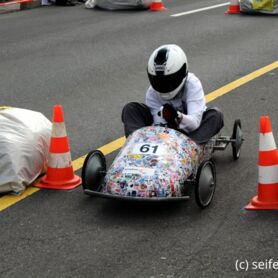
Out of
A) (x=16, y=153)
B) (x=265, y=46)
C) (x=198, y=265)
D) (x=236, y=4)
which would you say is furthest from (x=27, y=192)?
(x=236, y=4)

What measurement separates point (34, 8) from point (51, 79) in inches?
289

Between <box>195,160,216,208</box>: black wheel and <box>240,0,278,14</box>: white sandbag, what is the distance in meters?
10.2

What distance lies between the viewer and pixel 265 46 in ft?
41.8

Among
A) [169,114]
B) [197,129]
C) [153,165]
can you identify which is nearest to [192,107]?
[197,129]

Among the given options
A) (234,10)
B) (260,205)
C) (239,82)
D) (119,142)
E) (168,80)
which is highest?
(234,10)

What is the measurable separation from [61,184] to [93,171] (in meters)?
0.49

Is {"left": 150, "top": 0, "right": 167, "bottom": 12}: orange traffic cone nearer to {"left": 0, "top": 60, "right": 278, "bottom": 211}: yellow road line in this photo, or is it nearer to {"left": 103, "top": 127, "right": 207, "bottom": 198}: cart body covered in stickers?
{"left": 0, "top": 60, "right": 278, "bottom": 211}: yellow road line

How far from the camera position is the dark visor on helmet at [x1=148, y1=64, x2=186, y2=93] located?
21.2 ft

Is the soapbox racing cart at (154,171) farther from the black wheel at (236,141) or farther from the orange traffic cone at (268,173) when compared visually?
the black wheel at (236,141)

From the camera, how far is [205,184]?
5918 mm

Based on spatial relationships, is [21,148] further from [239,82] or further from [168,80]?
[239,82]

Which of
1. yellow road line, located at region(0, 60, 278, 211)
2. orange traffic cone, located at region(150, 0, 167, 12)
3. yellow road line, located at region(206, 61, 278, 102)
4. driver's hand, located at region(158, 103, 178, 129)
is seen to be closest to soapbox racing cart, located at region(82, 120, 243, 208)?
driver's hand, located at region(158, 103, 178, 129)

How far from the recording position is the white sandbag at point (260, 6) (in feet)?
51.6

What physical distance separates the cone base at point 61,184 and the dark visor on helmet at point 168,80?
1029mm
